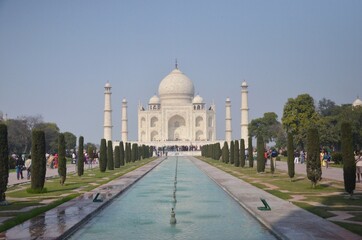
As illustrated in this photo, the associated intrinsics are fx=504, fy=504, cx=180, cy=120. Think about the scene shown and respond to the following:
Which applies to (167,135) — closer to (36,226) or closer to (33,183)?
(33,183)

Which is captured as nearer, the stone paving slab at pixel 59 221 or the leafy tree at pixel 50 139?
the stone paving slab at pixel 59 221

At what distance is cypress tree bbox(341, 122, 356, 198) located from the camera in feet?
31.9

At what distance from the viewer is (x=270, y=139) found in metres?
53.1

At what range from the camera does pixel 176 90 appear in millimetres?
60094

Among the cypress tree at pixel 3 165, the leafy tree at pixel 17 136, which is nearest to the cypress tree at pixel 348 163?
the cypress tree at pixel 3 165

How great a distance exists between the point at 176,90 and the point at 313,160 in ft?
160

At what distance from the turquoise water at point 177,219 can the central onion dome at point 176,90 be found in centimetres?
4902

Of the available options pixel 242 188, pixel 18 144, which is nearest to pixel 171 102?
pixel 18 144

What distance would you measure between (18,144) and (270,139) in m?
25.6

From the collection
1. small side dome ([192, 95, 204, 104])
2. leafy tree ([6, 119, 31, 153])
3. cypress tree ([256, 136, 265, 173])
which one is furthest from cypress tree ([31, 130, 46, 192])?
small side dome ([192, 95, 204, 104])

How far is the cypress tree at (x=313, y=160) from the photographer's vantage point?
38.4 ft

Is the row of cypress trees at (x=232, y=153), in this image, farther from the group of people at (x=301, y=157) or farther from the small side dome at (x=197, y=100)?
the small side dome at (x=197, y=100)

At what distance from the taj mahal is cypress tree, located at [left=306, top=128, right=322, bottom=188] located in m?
43.0

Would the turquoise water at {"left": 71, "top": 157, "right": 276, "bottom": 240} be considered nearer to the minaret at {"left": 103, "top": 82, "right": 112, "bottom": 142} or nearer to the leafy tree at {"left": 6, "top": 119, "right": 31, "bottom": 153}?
the leafy tree at {"left": 6, "top": 119, "right": 31, "bottom": 153}
